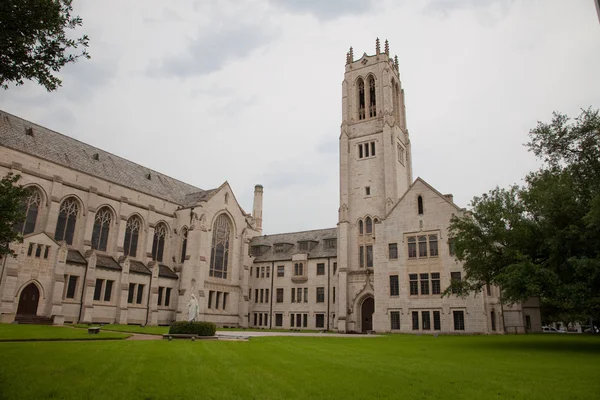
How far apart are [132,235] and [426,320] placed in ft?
114

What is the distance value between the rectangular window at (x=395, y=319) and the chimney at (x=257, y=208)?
3730 cm

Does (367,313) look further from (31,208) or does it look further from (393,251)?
(31,208)

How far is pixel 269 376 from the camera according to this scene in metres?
11.7

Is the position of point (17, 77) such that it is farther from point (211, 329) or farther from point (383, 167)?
point (383, 167)

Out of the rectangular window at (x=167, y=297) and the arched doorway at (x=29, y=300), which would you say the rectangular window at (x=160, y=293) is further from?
the arched doorway at (x=29, y=300)

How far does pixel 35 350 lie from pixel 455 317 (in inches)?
1388

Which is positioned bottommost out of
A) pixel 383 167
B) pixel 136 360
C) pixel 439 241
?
pixel 136 360

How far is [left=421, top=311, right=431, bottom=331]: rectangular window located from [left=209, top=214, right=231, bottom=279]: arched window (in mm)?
26646

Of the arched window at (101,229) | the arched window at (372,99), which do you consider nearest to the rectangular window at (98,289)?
the arched window at (101,229)

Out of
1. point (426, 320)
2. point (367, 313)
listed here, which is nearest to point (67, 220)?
point (367, 313)

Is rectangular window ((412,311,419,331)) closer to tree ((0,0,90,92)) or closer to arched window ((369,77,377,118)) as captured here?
arched window ((369,77,377,118))

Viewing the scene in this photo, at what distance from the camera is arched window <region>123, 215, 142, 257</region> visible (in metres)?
50.8

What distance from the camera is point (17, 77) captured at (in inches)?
580

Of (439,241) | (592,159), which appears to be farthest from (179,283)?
(592,159)
